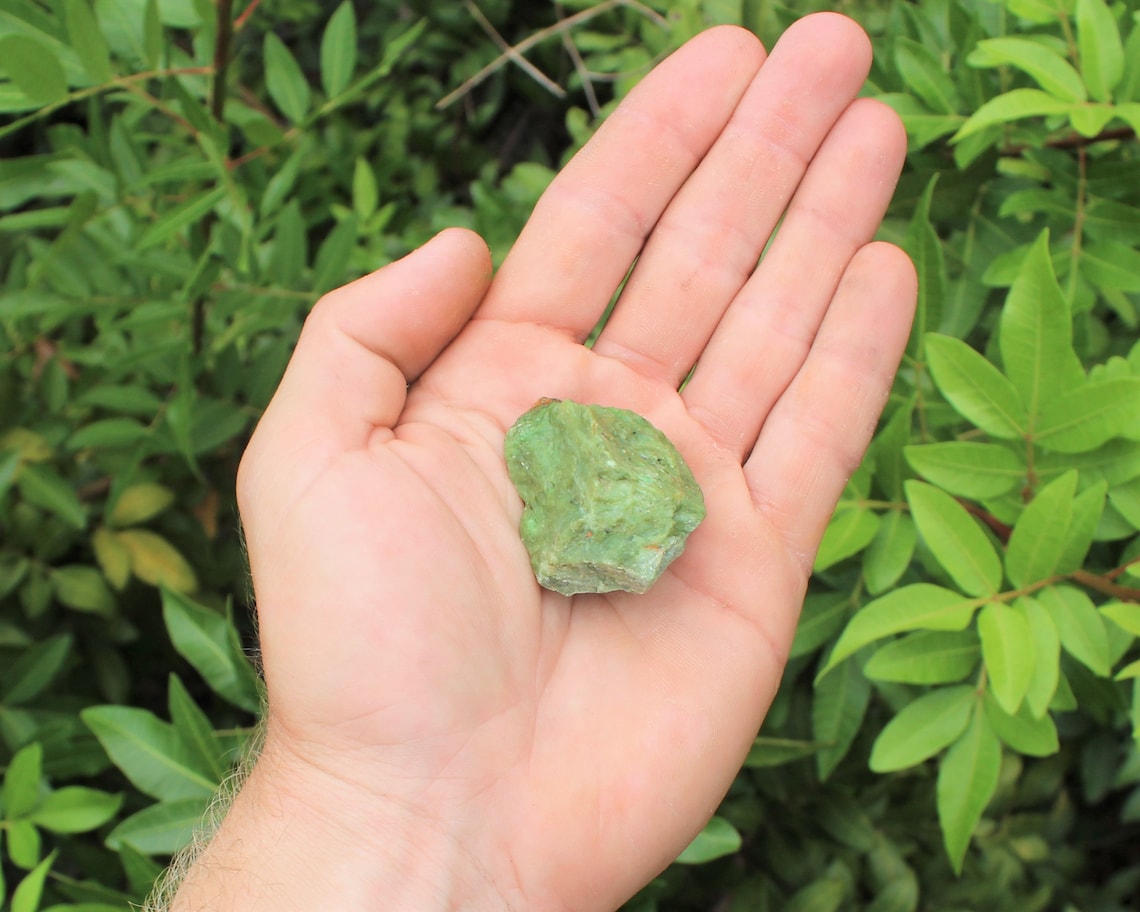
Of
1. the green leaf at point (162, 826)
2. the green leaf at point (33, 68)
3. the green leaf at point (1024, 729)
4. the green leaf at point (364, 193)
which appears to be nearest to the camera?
the green leaf at point (1024, 729)

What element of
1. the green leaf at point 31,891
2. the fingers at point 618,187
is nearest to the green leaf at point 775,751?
the fingers at point 618,187

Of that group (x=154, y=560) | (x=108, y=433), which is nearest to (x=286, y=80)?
(x=108, y=433)

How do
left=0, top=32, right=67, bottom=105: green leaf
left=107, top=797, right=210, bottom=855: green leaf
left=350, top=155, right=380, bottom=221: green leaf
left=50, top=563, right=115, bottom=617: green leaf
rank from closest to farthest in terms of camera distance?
left=0, top=32, right=67, bottom=105: green leaf
left=107, top=797, right=210, bottom=855: green leaf
left=50, top=563, right=115, bottom=617: green leaf
left=350, top=155, right=380, bottom=221: green leaf

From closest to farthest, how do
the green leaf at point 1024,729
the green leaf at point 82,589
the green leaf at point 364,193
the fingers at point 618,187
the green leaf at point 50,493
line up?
1. the green leaf at point 1024,729
2. the fingers at point 618,187
3. the green leaf at point 50,493
4. the green leaf at point 82,589
5. the green leaf at point 364,193

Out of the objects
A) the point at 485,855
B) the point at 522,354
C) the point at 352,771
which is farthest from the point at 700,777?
the point at 522,354

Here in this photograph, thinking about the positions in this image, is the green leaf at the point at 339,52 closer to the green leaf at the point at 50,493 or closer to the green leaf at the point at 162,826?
the green leaf at the point at 50,493

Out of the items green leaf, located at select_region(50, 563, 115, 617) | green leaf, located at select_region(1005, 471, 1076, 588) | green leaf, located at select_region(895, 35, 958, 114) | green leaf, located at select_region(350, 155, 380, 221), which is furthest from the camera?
green leaf, located at select_region(350, 155, 380, 221)

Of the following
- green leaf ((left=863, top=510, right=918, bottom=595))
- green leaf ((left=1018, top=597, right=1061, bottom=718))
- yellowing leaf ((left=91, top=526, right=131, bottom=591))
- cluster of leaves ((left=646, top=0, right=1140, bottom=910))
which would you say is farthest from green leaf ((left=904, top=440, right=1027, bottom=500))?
yellowing leaf ((left=91, top=526, right=131, bottom=591))

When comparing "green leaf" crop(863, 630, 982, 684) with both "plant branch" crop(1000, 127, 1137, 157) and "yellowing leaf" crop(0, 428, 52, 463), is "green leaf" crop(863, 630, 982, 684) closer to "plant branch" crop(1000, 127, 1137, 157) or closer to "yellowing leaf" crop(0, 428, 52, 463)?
"plant branch" crop(1000, 127, 1137, 157)
